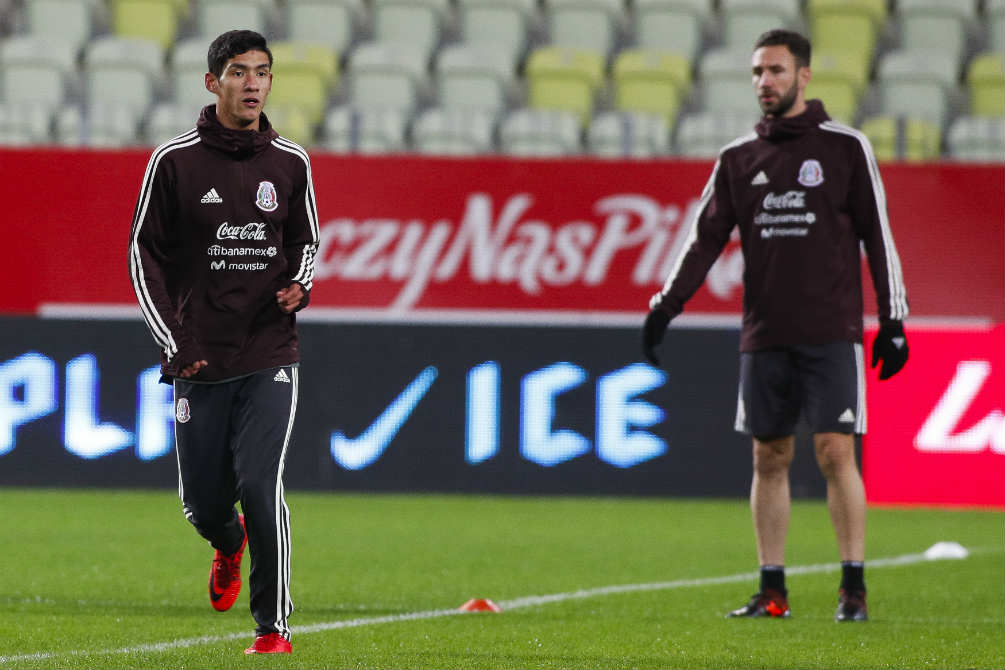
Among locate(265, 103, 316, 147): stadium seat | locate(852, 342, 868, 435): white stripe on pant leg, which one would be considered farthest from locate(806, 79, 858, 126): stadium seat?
locate(852, 342, 868, 435): white stripe on pant leg

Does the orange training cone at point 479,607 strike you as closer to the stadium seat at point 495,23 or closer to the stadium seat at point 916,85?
the stadium seat at point 916,85

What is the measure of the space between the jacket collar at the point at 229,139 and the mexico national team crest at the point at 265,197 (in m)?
0.11

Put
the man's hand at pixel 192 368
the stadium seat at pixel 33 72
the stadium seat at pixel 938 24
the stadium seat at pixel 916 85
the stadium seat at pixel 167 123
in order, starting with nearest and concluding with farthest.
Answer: the man's hand at pixel 192 368 < the stadium seat at pixel 167 123 < the stadium seat at pixel 33 72 < the stadium seat at pixel 916 85 < the stadium seat at pixel 938 24

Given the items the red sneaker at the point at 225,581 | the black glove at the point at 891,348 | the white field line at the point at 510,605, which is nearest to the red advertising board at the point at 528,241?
the white field line at the point at 510,605

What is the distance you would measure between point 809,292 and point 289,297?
2251mm

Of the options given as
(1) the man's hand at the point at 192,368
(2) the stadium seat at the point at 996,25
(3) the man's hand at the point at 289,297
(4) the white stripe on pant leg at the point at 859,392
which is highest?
(2) the stadium seat at the point at 996,25

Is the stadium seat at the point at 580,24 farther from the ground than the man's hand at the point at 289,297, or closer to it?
farther from the ground

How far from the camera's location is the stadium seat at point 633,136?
47.8 feet

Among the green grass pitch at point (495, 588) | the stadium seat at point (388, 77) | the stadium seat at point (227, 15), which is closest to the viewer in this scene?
the green grass pitch at point (495, 588)

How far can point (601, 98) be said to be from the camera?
1623 cm

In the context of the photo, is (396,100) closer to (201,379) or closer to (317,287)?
(317,287)

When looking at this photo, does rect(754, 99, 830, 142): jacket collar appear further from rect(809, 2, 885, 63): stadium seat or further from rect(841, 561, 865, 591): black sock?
rect(809, 2, 885, 63): stadium seat

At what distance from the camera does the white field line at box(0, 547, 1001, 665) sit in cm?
544

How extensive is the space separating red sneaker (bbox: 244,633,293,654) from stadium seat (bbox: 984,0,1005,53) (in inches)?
505
